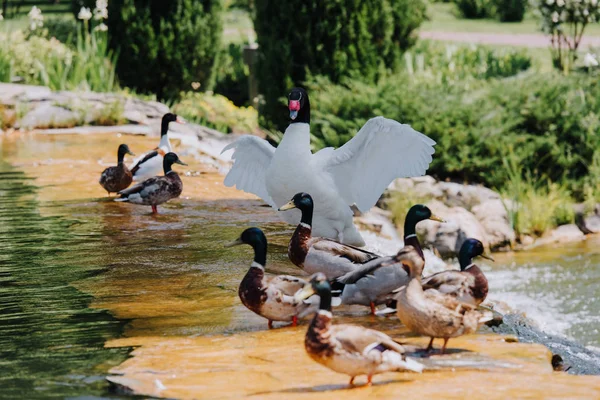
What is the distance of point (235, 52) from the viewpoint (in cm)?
2386

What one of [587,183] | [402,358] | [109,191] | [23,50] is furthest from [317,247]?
[23,50]

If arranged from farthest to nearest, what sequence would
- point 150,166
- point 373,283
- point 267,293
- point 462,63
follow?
point 462,63 → point 150,166 → point 373,283 → point 267,293

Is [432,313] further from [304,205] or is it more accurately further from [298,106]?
[298,106]

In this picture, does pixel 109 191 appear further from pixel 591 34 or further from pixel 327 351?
pixel 591 34

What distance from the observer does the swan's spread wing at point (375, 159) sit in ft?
23.3

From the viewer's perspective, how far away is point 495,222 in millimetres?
12508

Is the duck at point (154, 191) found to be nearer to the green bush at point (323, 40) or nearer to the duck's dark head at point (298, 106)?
the duck's dark head at point (298, 106)

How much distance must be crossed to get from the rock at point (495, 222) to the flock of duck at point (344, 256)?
467 cm

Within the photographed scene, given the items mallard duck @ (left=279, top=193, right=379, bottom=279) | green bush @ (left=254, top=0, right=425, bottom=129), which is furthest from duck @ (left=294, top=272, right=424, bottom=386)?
green bush @ (left=254, top=0, right=425, bottom=129)

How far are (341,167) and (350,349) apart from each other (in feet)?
10.4

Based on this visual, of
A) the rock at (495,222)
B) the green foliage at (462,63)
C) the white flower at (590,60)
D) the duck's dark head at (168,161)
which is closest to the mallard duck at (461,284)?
the duck's dark head at (168,161)

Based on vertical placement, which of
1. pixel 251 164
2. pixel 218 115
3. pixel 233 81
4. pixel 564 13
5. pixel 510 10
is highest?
pixel 564 13

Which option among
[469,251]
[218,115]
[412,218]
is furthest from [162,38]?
[469,251]

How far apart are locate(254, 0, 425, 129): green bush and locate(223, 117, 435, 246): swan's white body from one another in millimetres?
8002
